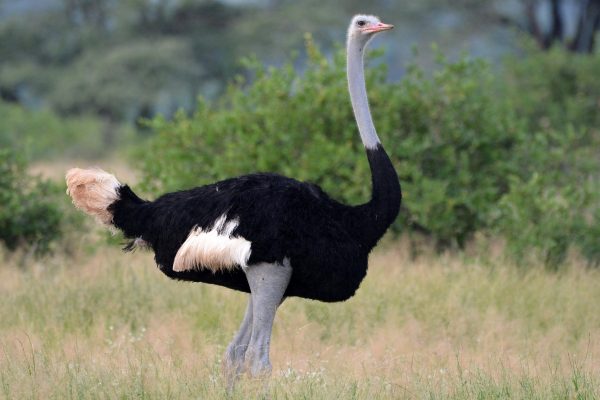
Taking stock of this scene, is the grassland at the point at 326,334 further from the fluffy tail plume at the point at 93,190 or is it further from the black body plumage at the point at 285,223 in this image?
the fluffy tail plume at the point at 93,190

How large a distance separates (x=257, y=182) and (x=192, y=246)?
396 mm

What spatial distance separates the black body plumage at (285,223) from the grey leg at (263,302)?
54 mm

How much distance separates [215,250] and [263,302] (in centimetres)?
28

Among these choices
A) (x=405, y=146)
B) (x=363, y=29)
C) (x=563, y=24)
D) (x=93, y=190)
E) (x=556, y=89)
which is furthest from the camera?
(x=563, y=24)

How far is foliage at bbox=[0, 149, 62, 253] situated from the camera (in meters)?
8.56

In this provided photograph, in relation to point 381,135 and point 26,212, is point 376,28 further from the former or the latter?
point 26,212

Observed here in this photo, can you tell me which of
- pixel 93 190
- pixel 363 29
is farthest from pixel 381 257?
pixel 93 190

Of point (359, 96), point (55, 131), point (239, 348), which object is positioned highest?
point (359, 96)

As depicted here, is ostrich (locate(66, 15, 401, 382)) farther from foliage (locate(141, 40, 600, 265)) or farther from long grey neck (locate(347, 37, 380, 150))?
foliage (locate(141, 40, 600, 265))

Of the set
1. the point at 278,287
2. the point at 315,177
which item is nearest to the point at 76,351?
the point at 278,287

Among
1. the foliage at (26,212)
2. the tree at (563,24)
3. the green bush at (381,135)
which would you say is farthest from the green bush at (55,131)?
the green bush at (381,135)

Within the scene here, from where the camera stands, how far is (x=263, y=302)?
4.67 meters

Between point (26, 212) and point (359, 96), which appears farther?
point (26, 212)

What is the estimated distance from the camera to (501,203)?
8.16m
